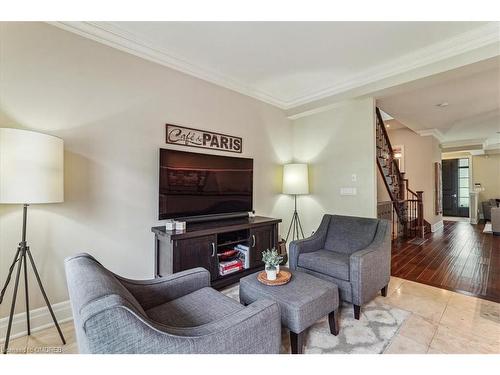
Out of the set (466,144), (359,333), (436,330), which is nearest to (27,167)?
(359,333)

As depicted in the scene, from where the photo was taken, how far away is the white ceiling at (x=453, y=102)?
9.18 ft

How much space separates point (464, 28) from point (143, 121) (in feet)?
10.8

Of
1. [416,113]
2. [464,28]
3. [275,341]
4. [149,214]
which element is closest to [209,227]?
[149,214]

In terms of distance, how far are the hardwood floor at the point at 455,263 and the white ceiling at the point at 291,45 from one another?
8.36 feet

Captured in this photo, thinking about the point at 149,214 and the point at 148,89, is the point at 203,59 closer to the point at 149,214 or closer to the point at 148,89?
the point at 148,89

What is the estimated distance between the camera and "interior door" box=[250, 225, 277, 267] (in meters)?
2.93

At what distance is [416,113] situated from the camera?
451 cm

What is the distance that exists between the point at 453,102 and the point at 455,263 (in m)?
2.65

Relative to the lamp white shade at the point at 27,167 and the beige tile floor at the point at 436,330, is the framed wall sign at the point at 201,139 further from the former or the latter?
the beige tile floor at the point at 436,330

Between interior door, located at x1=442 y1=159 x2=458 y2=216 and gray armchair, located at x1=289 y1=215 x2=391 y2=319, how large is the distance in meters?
8.44

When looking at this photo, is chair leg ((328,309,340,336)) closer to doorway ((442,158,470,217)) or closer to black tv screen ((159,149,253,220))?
black tv screen ((159,149,253,220))

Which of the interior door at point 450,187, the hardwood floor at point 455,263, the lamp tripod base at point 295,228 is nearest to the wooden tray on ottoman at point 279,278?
the hardwood floor at point 455,263

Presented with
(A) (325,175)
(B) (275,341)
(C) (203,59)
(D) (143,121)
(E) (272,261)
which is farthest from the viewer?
(A) (325,175)

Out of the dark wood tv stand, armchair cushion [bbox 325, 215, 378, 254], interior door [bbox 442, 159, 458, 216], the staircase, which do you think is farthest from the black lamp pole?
interior door [bbox 442, 159, 458, 216]
